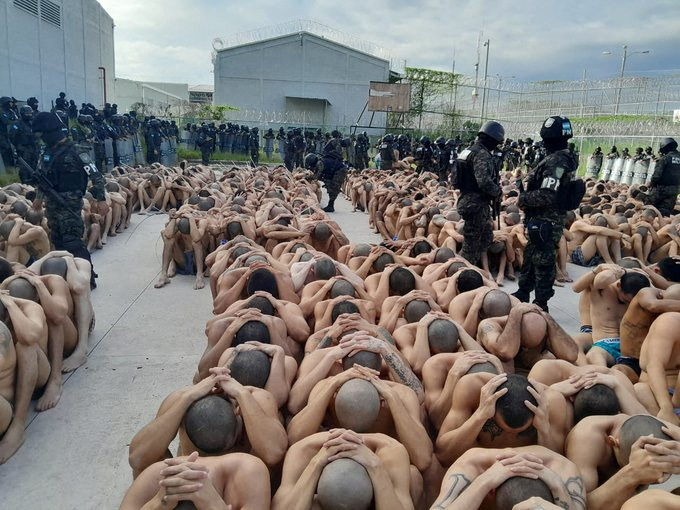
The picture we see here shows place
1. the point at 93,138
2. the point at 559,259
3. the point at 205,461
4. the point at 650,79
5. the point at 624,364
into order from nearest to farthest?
the point at 205,461
the point at 624,364
the point at 559,259
the point at 93,138
the point at 650,79

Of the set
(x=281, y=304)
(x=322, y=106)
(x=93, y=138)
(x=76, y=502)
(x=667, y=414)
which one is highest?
(x=322, y=106)

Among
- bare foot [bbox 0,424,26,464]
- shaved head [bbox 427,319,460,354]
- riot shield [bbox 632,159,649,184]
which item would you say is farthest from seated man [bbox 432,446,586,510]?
riot shield [bbox 632,159,649,184]

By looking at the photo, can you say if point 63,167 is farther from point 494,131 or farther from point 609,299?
point 609,299

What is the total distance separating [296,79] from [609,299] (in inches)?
1399

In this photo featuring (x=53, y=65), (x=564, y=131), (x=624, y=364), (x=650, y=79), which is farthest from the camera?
(x=650, y=79)

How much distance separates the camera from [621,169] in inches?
824

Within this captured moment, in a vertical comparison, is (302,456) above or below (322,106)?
below

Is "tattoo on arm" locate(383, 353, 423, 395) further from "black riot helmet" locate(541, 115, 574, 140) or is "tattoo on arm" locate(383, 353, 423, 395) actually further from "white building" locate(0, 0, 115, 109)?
"white building" locate(0, 0, 115, 109)

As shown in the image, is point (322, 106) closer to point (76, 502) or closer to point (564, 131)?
point (564, 131)

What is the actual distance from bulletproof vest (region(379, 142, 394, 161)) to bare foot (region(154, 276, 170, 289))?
12930 millimetres

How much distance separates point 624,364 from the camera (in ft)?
14.8

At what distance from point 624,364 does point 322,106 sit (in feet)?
120

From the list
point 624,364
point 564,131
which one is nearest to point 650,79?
point 564,131

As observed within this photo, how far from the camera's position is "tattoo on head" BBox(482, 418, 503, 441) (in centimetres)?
285
